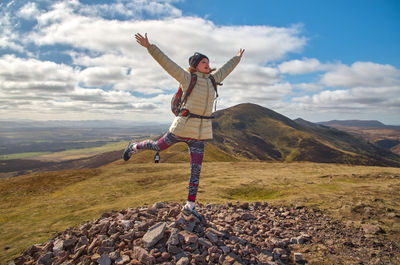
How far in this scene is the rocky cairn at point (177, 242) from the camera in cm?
520

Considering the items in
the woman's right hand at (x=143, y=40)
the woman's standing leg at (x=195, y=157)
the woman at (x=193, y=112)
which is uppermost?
the woman's right hand at (x=143, y=40)

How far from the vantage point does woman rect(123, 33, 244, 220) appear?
6402 mm

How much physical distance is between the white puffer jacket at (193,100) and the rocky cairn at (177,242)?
2.54m

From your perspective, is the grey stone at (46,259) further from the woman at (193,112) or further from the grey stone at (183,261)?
the woman at (193,112)

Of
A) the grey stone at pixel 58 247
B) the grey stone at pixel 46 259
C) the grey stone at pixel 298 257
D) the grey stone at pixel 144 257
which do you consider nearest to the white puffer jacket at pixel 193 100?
the grey stone at pixel 144 257

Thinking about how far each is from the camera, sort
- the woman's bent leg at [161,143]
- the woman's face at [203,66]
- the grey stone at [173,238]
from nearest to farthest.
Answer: the grey stone at [173,238], the woman's bent leg at [161,143], the woman's face at [203,66]

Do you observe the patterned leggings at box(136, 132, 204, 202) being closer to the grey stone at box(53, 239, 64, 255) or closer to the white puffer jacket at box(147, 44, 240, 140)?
the white puffer jacket at box(147, 44, 240, 140)

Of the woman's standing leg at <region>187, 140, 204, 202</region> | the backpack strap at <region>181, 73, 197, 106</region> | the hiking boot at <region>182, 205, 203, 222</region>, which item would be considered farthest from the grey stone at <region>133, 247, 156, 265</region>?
the backpack strap at <region>181, 73, 197, 106</region>

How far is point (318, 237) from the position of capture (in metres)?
6.70

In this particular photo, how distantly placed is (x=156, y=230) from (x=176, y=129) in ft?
9.05

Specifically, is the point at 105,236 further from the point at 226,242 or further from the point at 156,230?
the point at 226,242

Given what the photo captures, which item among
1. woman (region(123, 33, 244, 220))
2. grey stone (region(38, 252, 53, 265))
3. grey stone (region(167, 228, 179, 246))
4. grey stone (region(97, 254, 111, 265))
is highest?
woman (region(123, 33, 244, 220))

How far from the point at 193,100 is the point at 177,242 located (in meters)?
3.78

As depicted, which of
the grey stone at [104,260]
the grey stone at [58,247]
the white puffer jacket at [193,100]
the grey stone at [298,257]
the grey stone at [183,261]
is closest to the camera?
the grey stone at [183,261]
